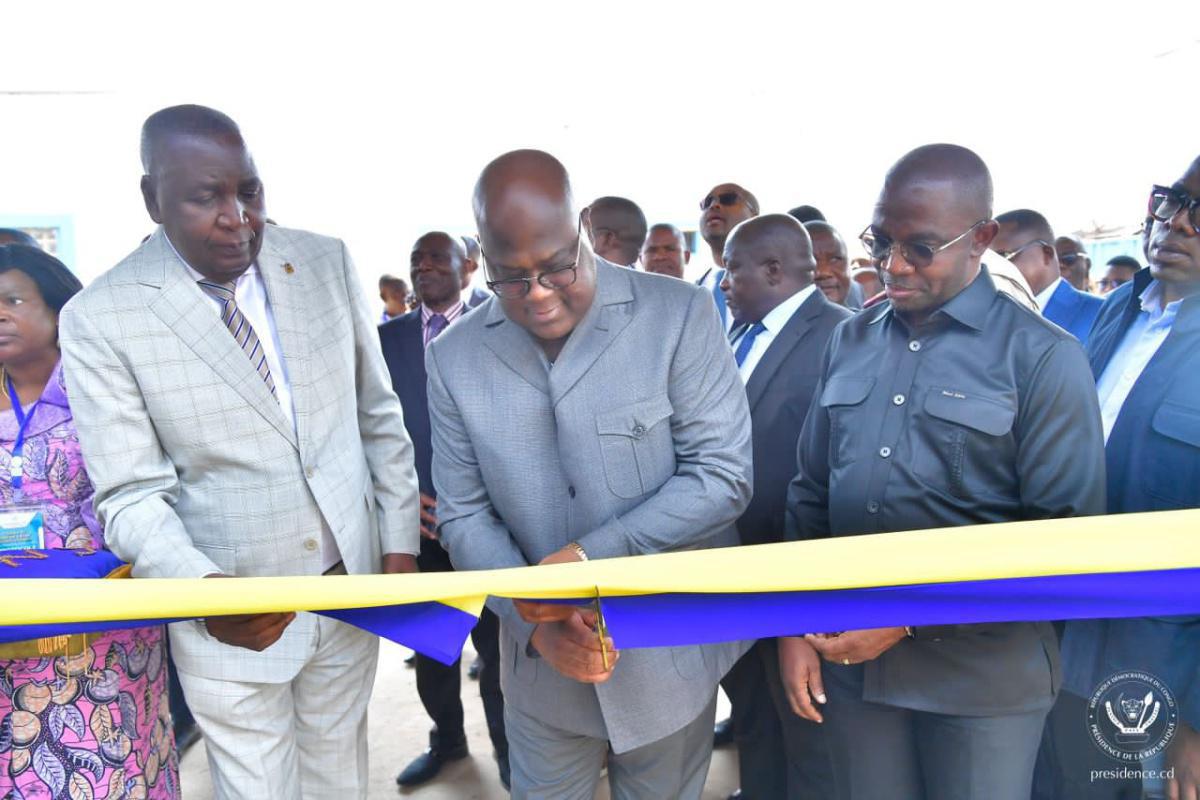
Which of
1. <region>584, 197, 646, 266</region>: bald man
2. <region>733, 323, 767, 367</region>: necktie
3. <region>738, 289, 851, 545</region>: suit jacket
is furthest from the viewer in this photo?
<region>584, 197, 646, 266</region>: bald man

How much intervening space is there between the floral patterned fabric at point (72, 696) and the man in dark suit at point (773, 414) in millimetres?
1880

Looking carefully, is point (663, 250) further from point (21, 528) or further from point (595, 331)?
point (21, 528)

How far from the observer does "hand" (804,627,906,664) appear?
1.70m

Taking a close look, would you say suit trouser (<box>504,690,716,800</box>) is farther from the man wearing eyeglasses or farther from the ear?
the ear

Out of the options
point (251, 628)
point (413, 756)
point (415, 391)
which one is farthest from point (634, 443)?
point (413, 756)

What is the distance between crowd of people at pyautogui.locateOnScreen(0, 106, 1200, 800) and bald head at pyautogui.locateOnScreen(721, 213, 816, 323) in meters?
0.99

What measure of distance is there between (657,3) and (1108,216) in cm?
1058

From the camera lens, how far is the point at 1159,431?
1.90 meters

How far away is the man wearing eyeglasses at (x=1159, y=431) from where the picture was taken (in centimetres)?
177

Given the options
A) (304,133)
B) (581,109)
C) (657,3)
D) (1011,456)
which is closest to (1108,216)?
(581,109)

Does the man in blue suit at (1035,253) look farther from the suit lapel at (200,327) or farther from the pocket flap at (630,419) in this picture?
the suit lapel at (200,327)

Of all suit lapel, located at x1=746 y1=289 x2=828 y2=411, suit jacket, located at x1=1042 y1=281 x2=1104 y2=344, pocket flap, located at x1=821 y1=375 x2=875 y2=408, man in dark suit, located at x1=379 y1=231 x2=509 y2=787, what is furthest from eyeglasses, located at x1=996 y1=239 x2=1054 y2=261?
man in dark suit, located at x1=379 y1=231 x2=509 y2=787

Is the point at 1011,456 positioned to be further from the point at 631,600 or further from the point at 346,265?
the point at 346,265

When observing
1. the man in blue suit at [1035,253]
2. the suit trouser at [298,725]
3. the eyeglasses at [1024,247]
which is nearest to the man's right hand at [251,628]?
the suit trouser at [298,725]
